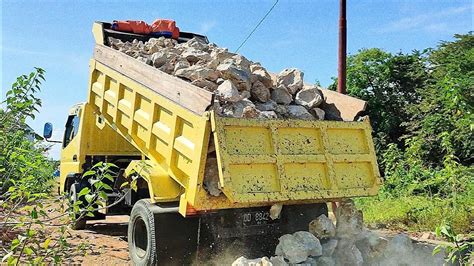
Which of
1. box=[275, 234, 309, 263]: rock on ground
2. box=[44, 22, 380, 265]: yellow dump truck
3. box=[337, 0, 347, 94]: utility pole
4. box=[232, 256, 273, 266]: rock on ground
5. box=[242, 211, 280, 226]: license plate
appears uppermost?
box=[337, 0, 347, 94]: utility pole

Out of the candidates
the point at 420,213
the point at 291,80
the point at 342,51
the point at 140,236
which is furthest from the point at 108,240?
the point at 420,213

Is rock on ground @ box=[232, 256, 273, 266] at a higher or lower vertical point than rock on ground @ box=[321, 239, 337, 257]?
lower

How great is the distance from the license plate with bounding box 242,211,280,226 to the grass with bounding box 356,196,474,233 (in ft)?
10.9

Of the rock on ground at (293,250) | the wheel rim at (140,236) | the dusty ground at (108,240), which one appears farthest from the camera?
the dusty ground at (108,240)

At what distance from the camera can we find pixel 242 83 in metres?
4.91

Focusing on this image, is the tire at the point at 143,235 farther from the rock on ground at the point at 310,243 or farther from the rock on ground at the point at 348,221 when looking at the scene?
the rock on ground at the point at 348,221

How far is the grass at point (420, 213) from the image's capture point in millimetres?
7285

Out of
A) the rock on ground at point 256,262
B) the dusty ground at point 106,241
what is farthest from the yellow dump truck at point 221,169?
the dusty ground at point 106,241

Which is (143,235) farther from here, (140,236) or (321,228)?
(321,228)

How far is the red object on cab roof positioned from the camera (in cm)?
733

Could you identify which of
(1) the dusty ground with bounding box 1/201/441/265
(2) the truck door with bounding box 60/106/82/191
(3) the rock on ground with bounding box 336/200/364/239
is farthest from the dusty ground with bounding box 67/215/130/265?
(3) the rock on ground with bounding box 336/200/364/239

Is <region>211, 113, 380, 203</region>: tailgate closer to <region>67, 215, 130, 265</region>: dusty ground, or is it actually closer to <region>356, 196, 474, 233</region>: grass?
<region>67, 215, 130, 265</region>: dusty ground

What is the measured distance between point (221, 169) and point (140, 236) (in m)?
1.70

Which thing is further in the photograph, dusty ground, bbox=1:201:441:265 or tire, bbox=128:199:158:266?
dusty ground, bbox=1:201:441:265
